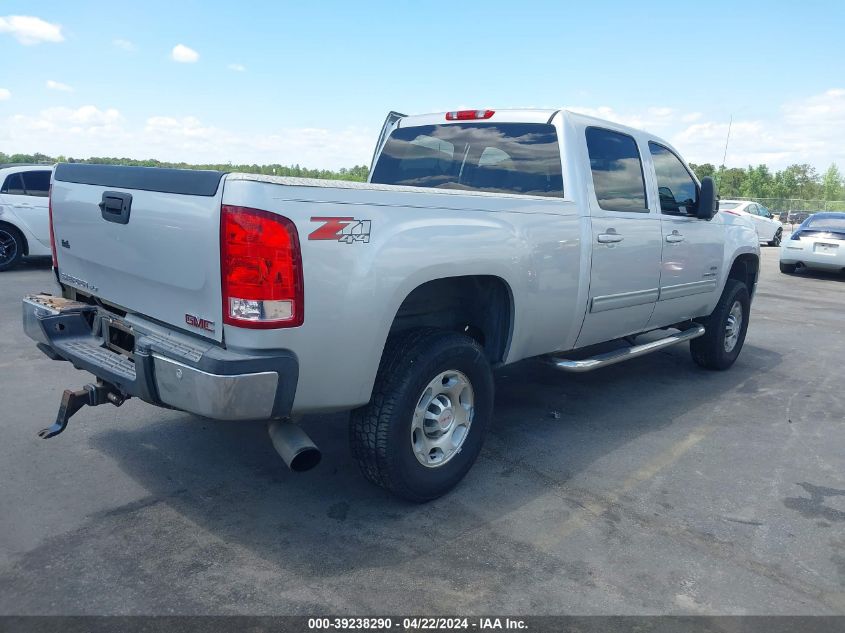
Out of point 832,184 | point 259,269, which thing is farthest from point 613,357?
point 832,184

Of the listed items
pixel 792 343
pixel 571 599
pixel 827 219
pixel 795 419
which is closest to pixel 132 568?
pixel 571 599

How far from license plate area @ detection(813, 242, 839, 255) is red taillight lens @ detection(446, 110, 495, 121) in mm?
12308

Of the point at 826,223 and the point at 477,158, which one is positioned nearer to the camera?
the point at 477,158

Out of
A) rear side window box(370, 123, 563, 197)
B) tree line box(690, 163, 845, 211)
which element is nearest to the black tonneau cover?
rear side window box(370, 123, 563, 197)

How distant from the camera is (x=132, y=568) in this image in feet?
9.01

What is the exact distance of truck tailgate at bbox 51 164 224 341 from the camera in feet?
8.73

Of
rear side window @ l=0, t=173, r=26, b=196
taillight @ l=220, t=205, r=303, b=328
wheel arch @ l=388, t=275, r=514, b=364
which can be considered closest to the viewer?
taillight @ l=220, t=205, r=303, b=328

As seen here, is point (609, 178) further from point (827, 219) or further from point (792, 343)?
point (827, 219)

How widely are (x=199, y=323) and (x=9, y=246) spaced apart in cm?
985

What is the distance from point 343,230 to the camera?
2699 mm

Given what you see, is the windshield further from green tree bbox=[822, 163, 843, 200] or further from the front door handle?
green tree bbox=[822, 163, 843, 200]

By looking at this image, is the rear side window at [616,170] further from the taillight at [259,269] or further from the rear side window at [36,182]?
the rear side window at [36,182]

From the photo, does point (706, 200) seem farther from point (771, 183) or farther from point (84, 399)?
point (771, 183)

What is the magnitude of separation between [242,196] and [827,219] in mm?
15433
